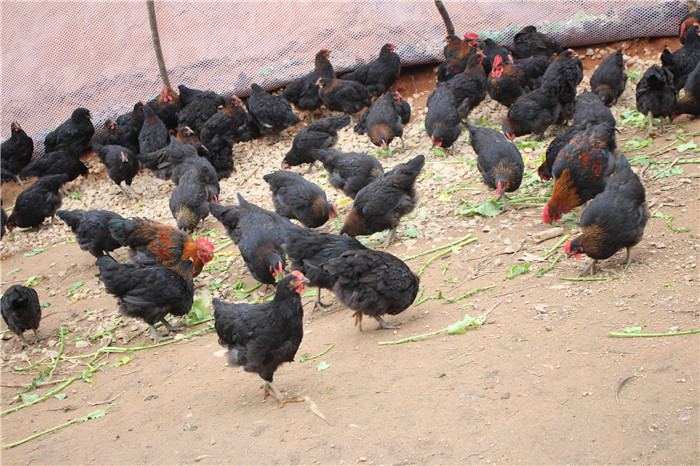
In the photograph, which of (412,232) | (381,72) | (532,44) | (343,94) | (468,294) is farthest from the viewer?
(381,72)

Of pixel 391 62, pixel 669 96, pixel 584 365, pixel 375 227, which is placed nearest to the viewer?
pixel 584 365

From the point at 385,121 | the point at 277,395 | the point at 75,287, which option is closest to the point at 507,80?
the point at 385,121

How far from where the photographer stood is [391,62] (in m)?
11.3

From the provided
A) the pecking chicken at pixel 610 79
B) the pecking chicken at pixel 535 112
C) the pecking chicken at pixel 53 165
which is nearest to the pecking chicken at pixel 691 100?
the pecking chicken at pixel 610 79

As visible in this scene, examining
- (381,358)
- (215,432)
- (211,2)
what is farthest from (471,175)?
(211,2)

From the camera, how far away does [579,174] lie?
21.7ft

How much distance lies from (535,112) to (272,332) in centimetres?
611

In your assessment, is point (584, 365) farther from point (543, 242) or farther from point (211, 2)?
point (211, 2)

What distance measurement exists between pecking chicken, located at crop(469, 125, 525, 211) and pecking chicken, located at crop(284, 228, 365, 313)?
7.34 ft

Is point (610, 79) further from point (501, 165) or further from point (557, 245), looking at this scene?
point (557, 245)

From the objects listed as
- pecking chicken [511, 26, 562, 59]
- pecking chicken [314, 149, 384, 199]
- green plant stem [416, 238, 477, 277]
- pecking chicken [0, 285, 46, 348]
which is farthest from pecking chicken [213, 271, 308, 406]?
pecking chicken [511, 26, 562, 59]

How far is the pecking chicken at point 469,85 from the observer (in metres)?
9.87

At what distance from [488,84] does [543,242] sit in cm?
466

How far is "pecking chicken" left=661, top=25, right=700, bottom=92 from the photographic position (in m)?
9.27
